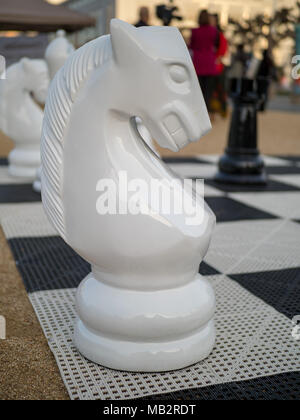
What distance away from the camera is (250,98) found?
3.04 metres

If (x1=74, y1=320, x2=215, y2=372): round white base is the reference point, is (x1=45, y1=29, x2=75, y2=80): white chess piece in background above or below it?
above

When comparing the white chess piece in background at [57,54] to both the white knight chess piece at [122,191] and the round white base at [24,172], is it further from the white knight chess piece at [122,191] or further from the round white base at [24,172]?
the white knight chess piece at [122,191]

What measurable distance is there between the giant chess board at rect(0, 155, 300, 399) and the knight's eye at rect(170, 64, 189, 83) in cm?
63

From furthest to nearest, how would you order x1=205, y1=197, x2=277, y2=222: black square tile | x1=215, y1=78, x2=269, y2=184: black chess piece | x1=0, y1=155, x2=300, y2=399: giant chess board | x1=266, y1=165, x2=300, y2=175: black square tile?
1. x1=266, y1=165, x2=300, y2=175: black square tile
2. x1=215, y1=78, x2=269, y2=184: black chess piece
3. x1=205, y1=197, x2=277, y2=222: black square tile
4. x1=0, y1=155, x2=300, y2=399: giant chess board

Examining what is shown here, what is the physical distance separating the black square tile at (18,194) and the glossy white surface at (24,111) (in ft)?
0.51

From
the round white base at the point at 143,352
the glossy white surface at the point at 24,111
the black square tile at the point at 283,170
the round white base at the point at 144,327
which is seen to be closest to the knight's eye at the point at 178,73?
the round white base at the point at 144,327

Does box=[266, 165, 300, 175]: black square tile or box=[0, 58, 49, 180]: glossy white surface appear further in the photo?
box=[266, 165, 300, 175]: black square tile

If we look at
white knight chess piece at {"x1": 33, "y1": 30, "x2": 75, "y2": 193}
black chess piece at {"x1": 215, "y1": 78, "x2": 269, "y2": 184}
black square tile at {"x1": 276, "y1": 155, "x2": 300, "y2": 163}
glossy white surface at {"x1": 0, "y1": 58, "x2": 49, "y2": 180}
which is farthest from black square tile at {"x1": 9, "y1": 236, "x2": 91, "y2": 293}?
black square tile at {"x1": 276, "y1": 155, "x2": 300, "y2": 163}

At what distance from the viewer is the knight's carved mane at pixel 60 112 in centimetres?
95

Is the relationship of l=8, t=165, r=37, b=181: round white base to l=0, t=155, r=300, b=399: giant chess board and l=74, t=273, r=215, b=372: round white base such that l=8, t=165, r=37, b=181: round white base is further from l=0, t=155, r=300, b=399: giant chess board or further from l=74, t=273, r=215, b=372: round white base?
l=74, t=273, r=215, b=372: round white base

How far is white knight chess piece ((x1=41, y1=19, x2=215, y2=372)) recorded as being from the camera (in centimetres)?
93

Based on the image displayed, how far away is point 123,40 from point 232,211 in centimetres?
165
